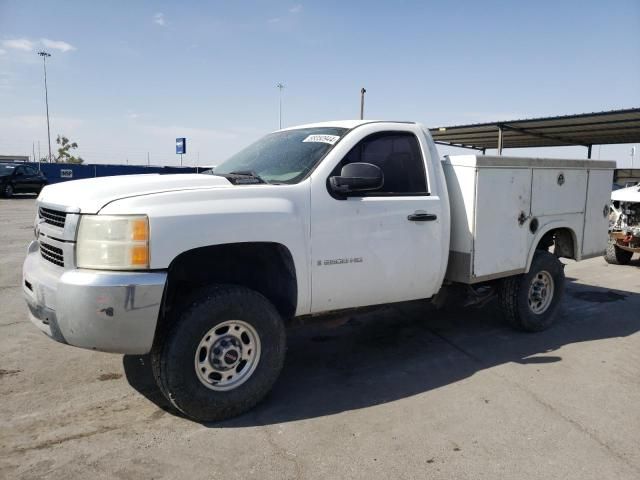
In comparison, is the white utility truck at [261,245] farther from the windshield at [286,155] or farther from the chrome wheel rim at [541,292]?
the chrome wheel rim at [541,292]

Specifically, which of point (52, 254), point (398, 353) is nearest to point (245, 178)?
point (52, 254)

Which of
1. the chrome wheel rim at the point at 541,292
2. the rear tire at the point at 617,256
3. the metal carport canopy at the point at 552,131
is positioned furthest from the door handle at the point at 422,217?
the rear tire at the point at 617,256

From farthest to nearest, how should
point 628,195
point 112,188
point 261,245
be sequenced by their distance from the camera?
point 628,195 < point 261,245 < point 112,188

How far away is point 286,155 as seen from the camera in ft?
13.0

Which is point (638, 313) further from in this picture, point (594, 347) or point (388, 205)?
point (388, 205)

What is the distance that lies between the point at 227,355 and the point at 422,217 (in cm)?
188

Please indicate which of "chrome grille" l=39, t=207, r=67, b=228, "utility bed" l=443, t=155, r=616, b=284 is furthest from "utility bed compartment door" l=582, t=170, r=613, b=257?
"chrome grille" l=39, t=207, r=67, b=228

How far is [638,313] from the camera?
5992mm

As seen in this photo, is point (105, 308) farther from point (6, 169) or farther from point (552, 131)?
point (6, 169)

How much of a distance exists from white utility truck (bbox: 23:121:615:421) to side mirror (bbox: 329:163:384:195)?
0.03 feet

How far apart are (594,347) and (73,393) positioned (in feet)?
15.2

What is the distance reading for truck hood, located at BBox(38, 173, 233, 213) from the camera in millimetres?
2947

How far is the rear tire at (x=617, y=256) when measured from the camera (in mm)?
9175

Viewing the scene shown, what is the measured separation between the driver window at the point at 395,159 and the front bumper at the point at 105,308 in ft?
5.93
